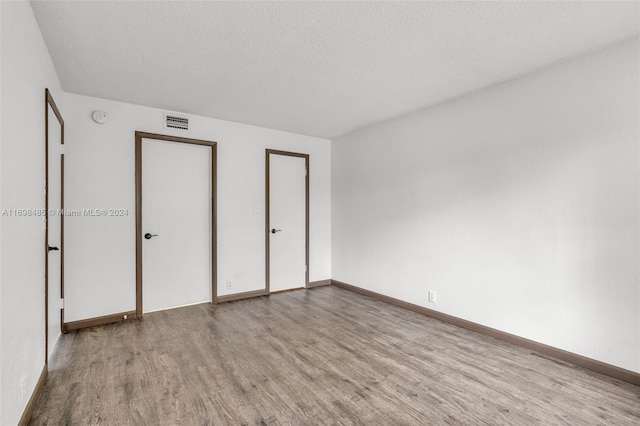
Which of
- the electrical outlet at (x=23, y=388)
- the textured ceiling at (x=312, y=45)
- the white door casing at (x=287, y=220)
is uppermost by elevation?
the textured ceiling at (x=312, y=45)

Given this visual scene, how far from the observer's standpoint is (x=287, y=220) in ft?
16.3

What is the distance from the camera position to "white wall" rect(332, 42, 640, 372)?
2.37 meters

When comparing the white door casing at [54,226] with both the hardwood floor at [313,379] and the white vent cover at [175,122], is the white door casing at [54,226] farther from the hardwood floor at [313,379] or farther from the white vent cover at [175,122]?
the white vent cover at [175,122]

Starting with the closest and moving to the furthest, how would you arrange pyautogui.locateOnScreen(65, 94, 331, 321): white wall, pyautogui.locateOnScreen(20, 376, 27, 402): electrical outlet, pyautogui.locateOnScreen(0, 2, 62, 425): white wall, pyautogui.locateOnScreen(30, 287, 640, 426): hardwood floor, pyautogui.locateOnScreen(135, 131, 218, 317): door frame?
pyautogui.locateOnScreen(0, 2, 62, 425): white wall < pyautogui.locateOnScreen(20, 376, 27, 402): electrical outlet < pyautogui.locateOnScreen(30, 287, 640, 426): hardwood floor < pyautogui.locateOnScreen(65, 94, 331, 321): white wall < pyautogui.locateOnScreen(135, 131, 218, 317): door frame

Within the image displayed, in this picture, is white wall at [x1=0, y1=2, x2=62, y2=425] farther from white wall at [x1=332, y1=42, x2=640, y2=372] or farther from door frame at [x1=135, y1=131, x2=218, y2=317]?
white wall at [x1=332, y1=42, x2=640, y2=372]

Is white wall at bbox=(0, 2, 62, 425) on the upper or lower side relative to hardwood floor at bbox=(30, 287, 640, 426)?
upper

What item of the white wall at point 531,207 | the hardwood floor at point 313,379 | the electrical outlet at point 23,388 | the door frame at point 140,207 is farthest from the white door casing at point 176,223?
the white wall at point 531,207

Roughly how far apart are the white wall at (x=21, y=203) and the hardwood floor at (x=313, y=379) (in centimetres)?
42

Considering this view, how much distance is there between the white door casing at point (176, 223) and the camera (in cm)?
383

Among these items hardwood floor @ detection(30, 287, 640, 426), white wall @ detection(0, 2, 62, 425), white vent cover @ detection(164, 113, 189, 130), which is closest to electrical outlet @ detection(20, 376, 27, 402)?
white wall @ detection(0, 2, 62, 425)

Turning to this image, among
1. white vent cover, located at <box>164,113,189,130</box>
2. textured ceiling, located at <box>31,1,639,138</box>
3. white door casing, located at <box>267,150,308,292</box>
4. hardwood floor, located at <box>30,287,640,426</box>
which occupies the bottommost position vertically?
hardwood floor, located at <box>30,287,640,426</box>

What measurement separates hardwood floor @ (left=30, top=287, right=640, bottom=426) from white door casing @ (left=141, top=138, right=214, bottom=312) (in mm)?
589

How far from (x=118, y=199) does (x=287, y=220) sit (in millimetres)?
2288

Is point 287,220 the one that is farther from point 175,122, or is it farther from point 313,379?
point 313,379
